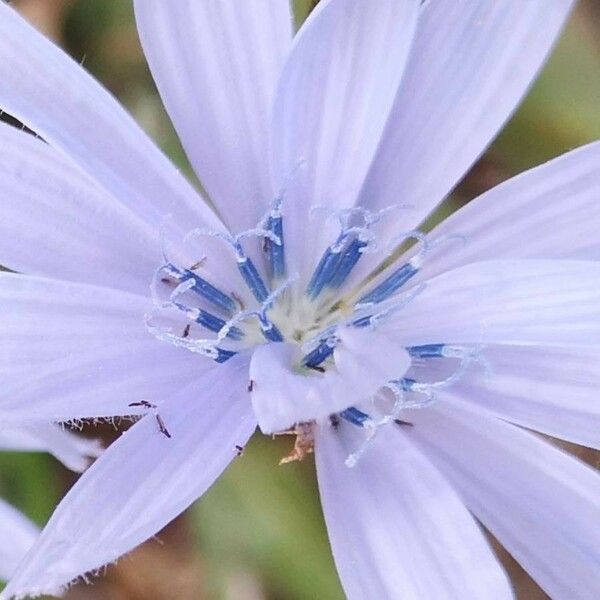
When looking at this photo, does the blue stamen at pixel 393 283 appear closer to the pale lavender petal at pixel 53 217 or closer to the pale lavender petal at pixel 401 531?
the pale lavender petal at pixel 401 531

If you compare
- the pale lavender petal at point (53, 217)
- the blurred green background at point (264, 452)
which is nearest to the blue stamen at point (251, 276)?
the pale lavender petal at point (53, 217)

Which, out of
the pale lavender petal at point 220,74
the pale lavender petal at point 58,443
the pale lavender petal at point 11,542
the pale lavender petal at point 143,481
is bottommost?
the pale lavender petal at point 11,542

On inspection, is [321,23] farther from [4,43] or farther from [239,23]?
[4,43]

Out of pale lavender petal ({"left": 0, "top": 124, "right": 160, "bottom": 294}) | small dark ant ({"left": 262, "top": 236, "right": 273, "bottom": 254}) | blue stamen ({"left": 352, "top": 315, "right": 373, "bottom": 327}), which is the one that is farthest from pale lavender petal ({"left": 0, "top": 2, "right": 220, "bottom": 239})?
blue stamen ({"left": 352, "top": 315, "right": 373, "bottom": 327})

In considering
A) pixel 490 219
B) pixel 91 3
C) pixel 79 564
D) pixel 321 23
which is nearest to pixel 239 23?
pixel 321 23

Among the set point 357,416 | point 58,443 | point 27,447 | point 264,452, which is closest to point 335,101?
point 357,416

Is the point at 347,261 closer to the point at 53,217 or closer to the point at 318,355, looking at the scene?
the point at 318,355

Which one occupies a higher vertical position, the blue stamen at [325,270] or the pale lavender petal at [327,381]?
the blue stamen at [325,270]

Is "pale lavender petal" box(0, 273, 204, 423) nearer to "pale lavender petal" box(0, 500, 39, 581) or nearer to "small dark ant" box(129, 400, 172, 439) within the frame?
"small dark ant" box(129, 400, 172, 439)
